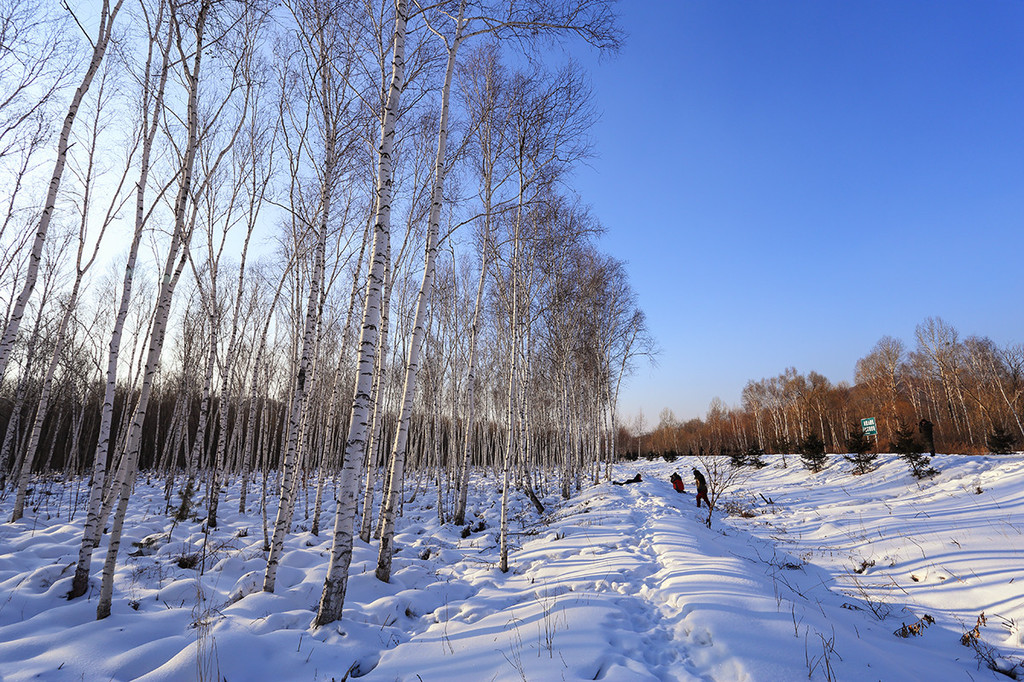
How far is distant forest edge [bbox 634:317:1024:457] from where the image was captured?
2255 centimetres

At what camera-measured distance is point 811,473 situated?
1997 centimetres

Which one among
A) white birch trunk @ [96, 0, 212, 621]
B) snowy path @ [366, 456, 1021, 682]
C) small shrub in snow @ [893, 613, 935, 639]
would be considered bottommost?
small shrub in snow @ [893, 613, 935, 639]

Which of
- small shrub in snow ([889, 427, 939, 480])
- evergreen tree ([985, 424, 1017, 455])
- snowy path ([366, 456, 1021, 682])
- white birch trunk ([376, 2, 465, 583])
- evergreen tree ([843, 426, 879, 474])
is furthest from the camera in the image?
evergreen tree ([843, 426, 879, 474])

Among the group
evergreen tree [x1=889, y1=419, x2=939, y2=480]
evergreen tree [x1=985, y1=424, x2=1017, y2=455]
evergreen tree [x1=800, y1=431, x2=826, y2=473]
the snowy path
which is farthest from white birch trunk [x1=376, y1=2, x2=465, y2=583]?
evergreen tree [x1=985, y1=424, x2=1017, y2=455]

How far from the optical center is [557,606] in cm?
447

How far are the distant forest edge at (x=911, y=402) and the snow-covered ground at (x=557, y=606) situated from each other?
1279 centimetres

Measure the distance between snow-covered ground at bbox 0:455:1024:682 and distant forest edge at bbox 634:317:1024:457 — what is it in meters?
12.8

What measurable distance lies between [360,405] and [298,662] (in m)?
2.23

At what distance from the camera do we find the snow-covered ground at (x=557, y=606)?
325 cm

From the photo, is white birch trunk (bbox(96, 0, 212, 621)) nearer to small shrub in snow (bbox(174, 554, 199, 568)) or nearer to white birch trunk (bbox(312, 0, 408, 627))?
small shrub in snow (bbox(174, 554, 199, 568))

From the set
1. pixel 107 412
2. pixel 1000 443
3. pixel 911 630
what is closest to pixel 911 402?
pixel 1000 443

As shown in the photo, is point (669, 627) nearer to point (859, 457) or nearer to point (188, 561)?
point (188, 561)

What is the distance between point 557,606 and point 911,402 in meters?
47.3

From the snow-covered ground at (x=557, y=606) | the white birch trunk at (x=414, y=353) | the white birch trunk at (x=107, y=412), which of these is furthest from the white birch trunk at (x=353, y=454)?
the white birch trunk at (x=107, y=412)
